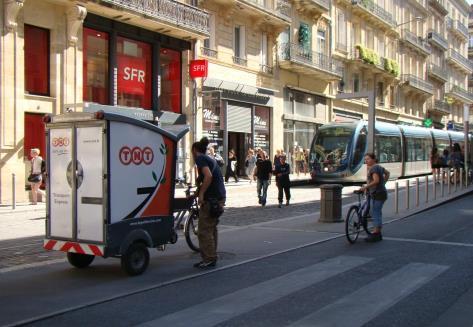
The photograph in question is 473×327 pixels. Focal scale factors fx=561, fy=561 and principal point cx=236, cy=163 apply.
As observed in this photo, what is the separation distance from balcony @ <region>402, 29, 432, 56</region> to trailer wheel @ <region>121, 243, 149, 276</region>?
50203 mm

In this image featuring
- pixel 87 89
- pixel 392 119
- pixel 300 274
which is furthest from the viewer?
pixel 392 119

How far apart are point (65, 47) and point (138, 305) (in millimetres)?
15926

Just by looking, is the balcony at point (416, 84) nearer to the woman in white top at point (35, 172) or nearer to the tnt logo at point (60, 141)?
the woman in white top at point (35, 172)

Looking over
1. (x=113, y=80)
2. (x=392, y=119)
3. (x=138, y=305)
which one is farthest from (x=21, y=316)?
(x=392, y=119)

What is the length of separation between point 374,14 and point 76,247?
4104 cm

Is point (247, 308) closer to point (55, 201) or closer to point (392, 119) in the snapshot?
point (55, 201)

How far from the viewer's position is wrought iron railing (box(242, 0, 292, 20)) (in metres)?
30.0

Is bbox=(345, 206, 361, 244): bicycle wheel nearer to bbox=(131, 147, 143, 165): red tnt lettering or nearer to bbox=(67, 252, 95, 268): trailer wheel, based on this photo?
bbox=(131, 147, 143, 165): red tnt lettering

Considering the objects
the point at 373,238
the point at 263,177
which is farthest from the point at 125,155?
the point at 263,177

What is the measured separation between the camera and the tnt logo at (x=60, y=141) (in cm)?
748

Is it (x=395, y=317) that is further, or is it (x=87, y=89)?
(x=87, y=89)

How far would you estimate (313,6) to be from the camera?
35125mm

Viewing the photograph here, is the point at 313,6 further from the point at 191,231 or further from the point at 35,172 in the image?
the point at 191,231

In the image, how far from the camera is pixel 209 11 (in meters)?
27.2
